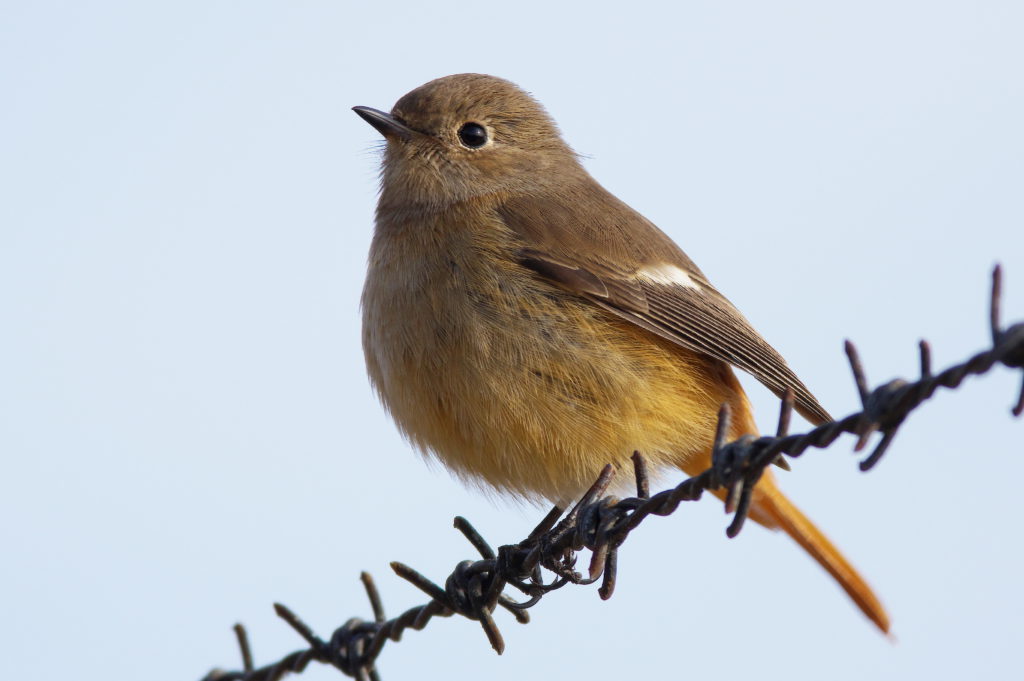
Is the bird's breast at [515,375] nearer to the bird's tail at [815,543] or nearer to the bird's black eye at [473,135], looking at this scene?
the bird's tail at [815,543]

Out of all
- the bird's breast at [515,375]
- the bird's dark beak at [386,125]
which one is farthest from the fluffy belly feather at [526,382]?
the bird's dark beak at [386,125]

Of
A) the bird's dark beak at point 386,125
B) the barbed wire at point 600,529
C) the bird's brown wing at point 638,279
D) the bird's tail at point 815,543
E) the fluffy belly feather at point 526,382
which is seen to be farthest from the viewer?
the bird's dark beak at point 386,125

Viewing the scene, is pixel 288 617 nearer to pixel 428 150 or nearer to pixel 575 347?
pixel 575 347

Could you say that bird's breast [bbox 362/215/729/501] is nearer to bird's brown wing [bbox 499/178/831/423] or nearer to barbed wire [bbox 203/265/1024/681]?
bird's brown wing [bbox 499/178/831/423]

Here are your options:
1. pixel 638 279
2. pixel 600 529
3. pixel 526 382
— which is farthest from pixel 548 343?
pixel 600 529

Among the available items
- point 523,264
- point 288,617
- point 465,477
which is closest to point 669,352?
point 523,264

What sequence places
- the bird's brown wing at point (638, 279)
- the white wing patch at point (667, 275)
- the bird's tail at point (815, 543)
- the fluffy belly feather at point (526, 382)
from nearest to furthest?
1. the fluffy belly feather at point (526, 382)
2. the bird's brown wing at point (638, 279)
3. the white wing patch at point (667, 275)
4. the bird's tail at point (815, 543)

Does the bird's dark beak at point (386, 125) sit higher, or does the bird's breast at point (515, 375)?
the bird's dark beak at point (386, 125)
